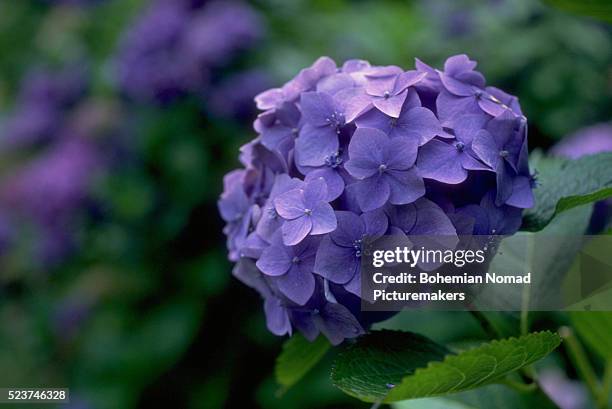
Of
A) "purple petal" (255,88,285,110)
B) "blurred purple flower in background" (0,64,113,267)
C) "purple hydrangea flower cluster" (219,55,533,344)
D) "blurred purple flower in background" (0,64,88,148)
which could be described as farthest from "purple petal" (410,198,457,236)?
"blurred purple flower in background" (0,64,88,148)

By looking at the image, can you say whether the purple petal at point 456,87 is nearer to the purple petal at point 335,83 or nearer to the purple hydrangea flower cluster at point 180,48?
the purple petal at point 335,83

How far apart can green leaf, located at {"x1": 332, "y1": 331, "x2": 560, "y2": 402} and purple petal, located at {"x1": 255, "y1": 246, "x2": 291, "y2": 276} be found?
0.34ft

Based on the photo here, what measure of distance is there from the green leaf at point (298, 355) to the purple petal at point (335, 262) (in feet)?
0.61

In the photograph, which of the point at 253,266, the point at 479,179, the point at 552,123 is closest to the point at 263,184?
the point at 253,266

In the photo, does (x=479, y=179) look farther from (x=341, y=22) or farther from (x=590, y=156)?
(x=341, y=22)

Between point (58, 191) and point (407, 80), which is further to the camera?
point (58, 191)

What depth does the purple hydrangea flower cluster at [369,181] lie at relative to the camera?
2.27ft

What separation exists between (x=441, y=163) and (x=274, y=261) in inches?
7.2

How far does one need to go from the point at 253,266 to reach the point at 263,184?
0.09 meters

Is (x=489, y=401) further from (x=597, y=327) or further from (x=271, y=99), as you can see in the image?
(x=271, y=99)

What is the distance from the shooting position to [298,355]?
89 cm

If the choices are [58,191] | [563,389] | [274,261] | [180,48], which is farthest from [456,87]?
[58,191]

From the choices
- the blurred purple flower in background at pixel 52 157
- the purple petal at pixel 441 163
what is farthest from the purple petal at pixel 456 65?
the blurred purple flower in background at pixel 52 157

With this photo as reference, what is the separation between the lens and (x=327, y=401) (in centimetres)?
196
